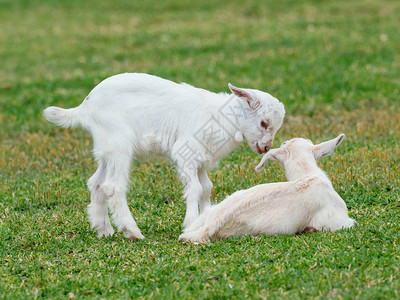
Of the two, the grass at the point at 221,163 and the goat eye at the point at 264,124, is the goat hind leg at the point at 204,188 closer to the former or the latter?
the grass at the point at 221,163

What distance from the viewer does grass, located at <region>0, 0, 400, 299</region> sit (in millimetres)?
6027

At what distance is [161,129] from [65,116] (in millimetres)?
1129

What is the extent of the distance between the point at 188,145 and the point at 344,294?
2.75 m

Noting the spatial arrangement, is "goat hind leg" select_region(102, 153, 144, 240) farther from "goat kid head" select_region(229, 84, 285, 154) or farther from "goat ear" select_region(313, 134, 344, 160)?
"goat ear" select_region(313, 134, 344, 160)

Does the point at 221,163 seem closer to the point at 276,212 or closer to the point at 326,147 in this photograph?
the point at 326,147

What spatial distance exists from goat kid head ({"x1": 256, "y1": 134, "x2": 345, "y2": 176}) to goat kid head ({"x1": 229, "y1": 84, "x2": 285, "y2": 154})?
0.16m

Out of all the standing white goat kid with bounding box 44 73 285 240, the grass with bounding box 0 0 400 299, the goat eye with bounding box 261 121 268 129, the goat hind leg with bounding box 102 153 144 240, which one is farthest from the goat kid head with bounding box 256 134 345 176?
the goat hind leg with bounding box 102 153 144 240

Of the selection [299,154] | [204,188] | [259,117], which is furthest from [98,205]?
[299,154]

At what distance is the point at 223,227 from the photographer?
692 cm

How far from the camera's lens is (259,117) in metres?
7.35

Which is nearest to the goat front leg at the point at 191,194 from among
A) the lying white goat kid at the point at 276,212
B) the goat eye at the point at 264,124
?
the lying white goat kid at the point at 276,212

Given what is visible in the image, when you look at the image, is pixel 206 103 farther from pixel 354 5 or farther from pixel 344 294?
pixel 354 5

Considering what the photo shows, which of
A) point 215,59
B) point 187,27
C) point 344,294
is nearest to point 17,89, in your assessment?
point 215,59

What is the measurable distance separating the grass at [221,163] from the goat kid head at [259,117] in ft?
3.95
